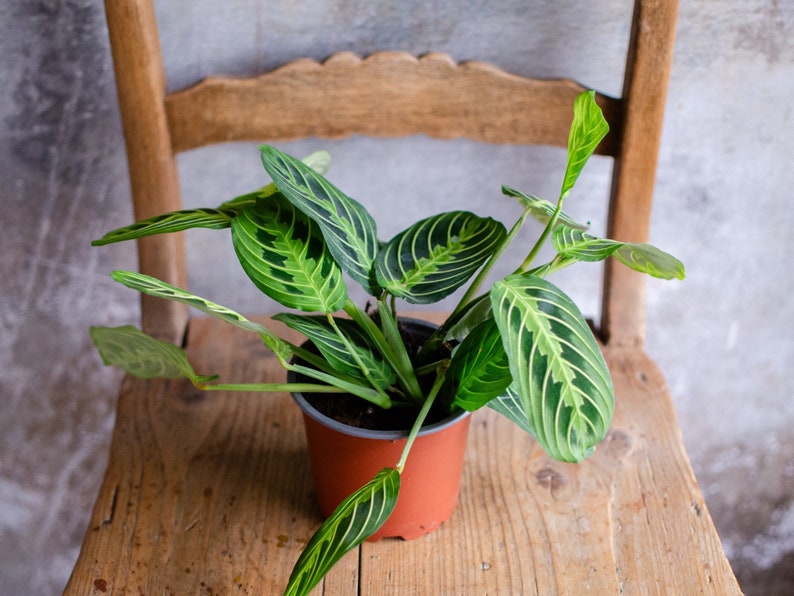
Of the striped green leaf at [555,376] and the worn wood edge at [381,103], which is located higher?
the worn wood edge at [381,103]

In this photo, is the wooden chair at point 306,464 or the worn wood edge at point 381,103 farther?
the worn wood edge at point 381,103

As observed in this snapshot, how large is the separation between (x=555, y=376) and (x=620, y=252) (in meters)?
0.14

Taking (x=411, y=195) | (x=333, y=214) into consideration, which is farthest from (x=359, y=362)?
(x=411, y=195)

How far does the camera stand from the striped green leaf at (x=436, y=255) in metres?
0.66

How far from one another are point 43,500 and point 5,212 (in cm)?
53

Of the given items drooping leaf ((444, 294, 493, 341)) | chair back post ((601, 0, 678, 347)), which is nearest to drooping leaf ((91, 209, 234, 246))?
drooping leaf ((444, 294, 493, 341))

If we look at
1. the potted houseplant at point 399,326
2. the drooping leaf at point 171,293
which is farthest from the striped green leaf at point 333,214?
the drooping leaf at point 171,293

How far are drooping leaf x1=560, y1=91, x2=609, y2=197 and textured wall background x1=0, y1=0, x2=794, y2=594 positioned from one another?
509 millimetres

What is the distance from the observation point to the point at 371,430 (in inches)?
26.0

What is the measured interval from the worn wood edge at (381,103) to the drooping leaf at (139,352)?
31 cm

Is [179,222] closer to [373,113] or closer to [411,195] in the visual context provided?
[373,113]

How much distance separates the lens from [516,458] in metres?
0.88

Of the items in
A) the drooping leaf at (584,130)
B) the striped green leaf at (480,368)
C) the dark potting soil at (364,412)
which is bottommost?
the dark potting soil at (364,412)

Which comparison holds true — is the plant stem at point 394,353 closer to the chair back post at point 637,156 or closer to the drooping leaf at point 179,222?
the drooping leaf at point 179,222
